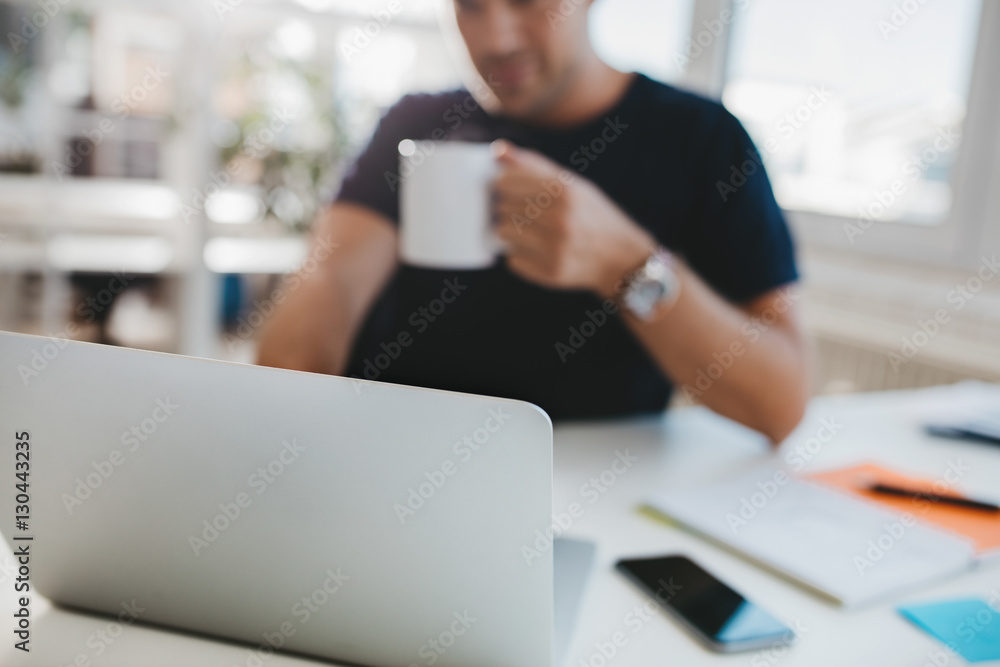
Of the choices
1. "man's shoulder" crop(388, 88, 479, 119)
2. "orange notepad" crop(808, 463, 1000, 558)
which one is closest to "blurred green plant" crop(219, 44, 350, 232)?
"man's shoulder" crop(388, 88, 479, 119)

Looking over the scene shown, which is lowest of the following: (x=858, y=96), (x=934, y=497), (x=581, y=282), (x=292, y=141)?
(x=292, y=141)

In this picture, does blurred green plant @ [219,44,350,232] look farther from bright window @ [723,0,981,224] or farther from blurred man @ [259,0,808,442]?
blurred man @ [259,0,808,442]

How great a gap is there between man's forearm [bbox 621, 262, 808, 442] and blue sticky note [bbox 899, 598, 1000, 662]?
41 centimetres

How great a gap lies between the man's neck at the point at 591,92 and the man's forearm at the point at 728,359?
1.26 ft

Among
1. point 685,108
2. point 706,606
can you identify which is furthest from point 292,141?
point 706,606

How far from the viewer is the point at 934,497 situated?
0.86 m

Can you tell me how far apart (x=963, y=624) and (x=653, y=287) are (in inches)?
20.2

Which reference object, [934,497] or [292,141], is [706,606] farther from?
[292,141]

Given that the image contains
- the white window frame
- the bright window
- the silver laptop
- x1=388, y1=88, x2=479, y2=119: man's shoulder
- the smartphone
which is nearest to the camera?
the silver laptop

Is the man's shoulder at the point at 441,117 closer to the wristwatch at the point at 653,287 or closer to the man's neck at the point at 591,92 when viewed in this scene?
the man's neck at the point at 591,92

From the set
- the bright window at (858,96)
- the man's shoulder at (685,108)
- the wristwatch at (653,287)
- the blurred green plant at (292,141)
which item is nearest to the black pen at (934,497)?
the wristwatch at (653,287)

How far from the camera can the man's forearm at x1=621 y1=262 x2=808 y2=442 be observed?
3.33 feet

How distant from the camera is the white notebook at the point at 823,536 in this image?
65cm

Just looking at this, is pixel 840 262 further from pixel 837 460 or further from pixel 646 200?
pixel 837 460
